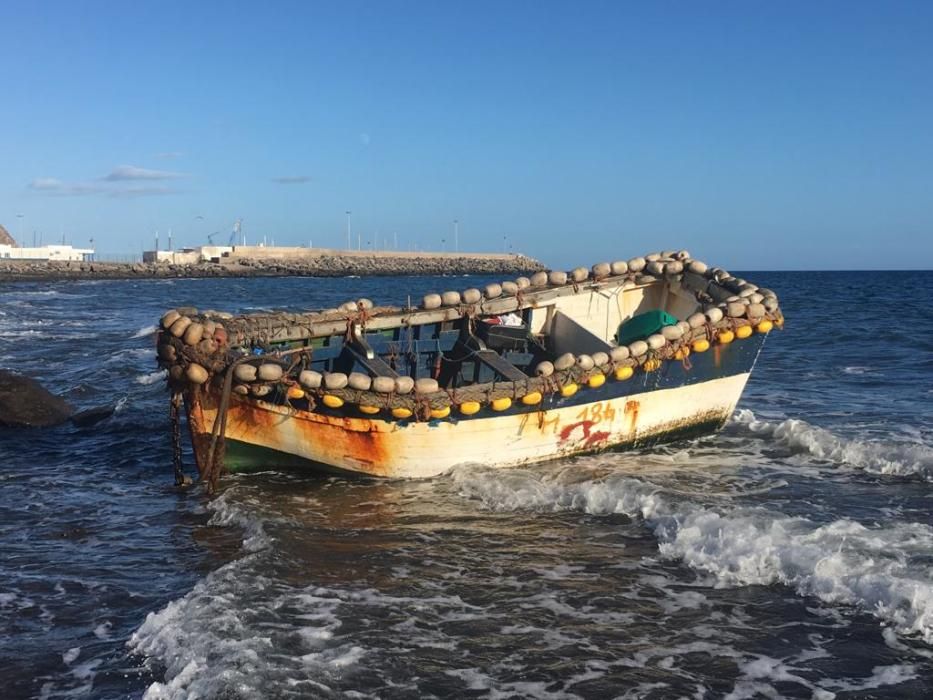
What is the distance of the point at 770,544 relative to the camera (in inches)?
293

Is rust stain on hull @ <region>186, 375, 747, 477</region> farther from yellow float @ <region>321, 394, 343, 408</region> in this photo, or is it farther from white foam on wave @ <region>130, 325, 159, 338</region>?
white foam on wave @ <region>130, 325, 159, 338</region>

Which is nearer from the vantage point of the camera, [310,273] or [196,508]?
[196,508]

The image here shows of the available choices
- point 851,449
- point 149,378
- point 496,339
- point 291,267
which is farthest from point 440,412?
point 291,267

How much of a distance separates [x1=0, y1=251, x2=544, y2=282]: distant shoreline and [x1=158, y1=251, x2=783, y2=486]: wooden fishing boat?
7761 centimetres

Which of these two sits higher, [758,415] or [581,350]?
[581,350]

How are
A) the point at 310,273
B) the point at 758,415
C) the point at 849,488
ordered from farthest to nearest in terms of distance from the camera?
the point at 310,273 < the point at 758,415 < the point at 849,488

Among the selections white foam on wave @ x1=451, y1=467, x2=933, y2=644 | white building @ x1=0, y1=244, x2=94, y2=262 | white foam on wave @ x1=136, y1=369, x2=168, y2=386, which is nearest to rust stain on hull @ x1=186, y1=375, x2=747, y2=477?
white foam on wave @ x1=451, y1=467, x2=933, y2=644

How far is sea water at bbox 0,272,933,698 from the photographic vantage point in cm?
541

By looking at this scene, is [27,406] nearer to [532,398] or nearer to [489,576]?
[532,398]

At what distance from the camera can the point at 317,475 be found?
9.91 meters

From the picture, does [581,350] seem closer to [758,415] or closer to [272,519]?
[758,415]

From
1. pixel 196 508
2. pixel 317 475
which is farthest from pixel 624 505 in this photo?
pixel 196 508

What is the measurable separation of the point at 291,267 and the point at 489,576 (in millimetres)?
112156

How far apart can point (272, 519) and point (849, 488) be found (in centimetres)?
643
